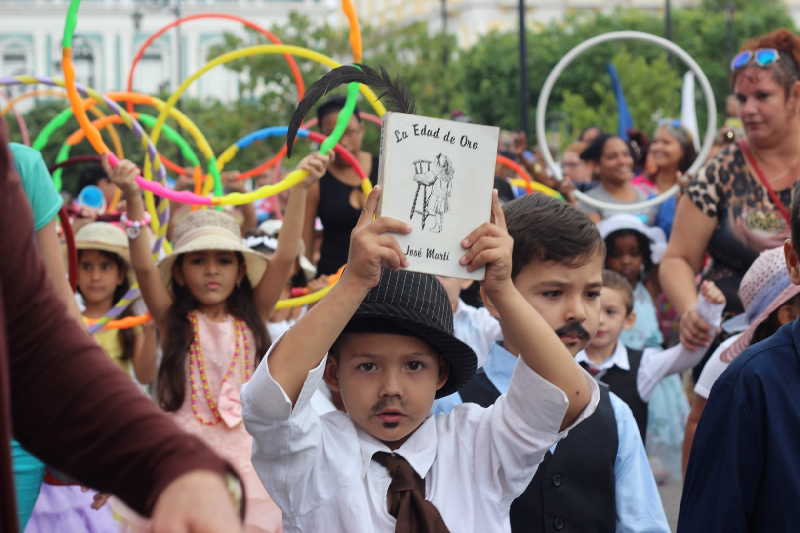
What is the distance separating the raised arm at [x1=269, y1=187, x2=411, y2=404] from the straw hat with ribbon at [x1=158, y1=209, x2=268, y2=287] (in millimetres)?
3279

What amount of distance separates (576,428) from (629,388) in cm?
234

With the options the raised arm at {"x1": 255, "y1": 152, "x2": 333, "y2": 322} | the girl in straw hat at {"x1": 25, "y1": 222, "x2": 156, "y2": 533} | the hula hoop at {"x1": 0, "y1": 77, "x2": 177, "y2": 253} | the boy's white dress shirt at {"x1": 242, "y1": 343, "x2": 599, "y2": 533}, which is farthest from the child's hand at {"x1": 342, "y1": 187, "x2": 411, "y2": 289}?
the hula hoop at {"x1": 0, "y1": 77, "x2": 177, "y2": 253}

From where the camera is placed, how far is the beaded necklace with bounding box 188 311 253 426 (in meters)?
5.91

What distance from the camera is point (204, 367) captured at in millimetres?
5977

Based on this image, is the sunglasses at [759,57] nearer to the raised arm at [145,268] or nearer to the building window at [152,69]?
the raised arm at [145,268]

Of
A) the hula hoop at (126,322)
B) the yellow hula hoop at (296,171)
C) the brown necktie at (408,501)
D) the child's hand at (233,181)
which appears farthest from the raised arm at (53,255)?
the child's hand at (233,181)

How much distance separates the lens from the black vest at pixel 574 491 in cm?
376

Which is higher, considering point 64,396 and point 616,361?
point 64,396

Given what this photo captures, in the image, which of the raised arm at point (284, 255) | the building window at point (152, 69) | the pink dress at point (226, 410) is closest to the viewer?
the pink dress at point (226, 410)

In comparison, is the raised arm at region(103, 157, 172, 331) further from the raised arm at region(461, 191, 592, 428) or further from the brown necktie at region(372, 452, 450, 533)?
the raised arm at region(461, 191, 592, 428)

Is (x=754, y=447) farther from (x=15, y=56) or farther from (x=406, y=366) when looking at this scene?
(x=15, y=56)

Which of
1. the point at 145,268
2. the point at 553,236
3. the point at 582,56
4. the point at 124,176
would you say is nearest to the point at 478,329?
the point at 145,268

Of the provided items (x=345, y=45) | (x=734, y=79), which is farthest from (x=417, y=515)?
(x=345, y=45)

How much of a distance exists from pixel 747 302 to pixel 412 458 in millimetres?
1937
